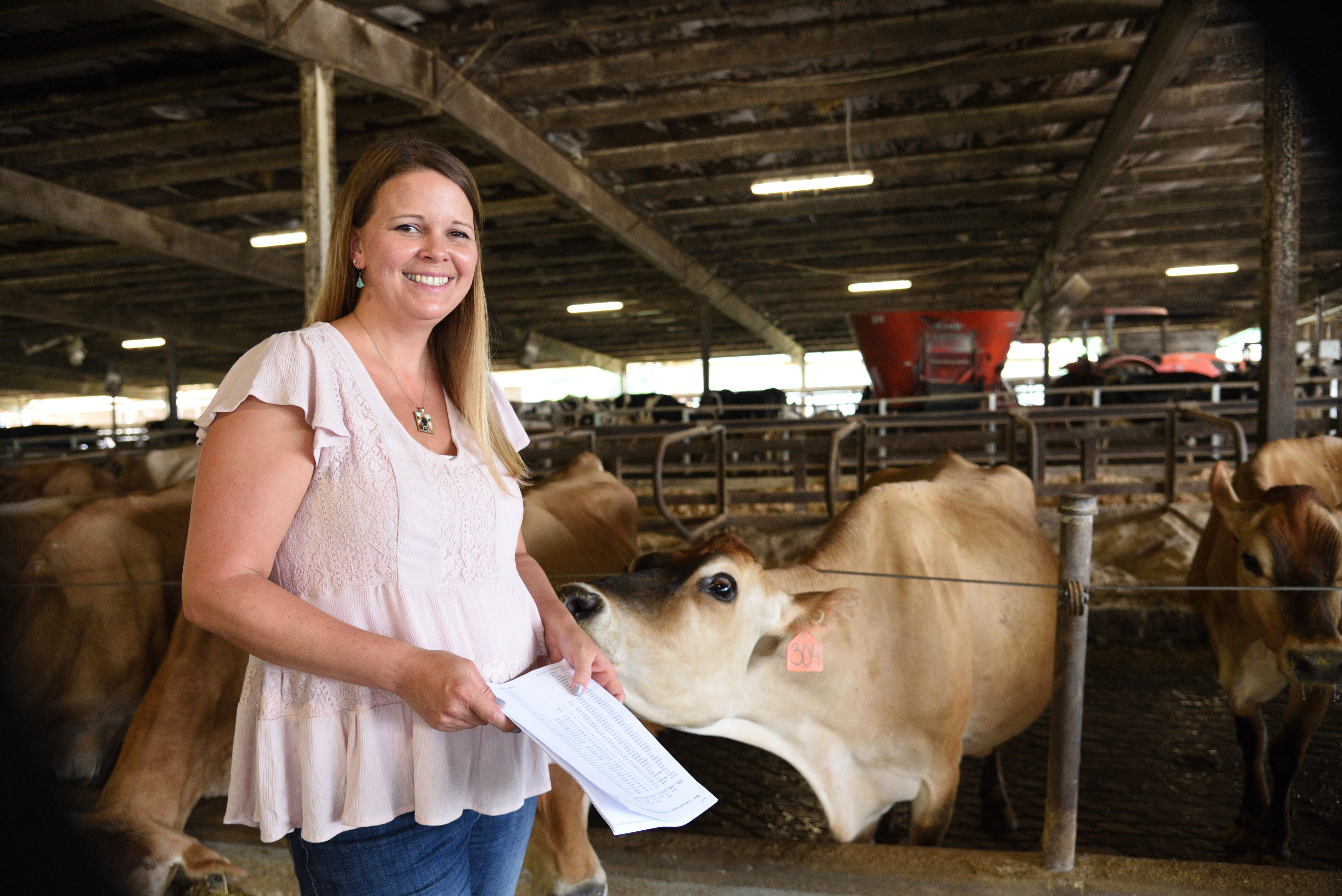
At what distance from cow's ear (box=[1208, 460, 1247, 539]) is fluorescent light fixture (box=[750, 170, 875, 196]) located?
6604mm

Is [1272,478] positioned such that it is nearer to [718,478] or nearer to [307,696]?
[718,478]

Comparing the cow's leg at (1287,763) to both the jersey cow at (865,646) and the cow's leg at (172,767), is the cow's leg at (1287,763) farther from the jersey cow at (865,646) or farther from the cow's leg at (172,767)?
the cow's leg at (172,767)

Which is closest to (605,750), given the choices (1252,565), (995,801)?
(1252,565)

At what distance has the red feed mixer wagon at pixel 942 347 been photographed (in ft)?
35.8

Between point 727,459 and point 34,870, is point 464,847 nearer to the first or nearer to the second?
point 34,870

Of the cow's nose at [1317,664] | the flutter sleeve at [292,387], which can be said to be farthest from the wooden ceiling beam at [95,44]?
the cow's nose at [1317,664]

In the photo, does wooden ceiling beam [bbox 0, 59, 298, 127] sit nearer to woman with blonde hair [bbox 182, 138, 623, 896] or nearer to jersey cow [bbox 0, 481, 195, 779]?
jersey cow [bbox 0, 481, 195, 779]

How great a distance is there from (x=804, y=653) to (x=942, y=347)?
9.32 meters

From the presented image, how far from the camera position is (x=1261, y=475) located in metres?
3.93

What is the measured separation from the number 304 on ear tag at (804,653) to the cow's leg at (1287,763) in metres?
1.99

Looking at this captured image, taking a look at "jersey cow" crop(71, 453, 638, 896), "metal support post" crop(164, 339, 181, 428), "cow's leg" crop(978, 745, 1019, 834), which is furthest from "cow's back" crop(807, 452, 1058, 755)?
"metal support post" crop(164, 339, 181, 428)

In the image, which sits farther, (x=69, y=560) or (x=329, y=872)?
(x=69, y=560)

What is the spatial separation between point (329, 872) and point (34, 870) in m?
0.72

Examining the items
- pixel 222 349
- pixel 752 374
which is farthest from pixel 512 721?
pixel 752 374
